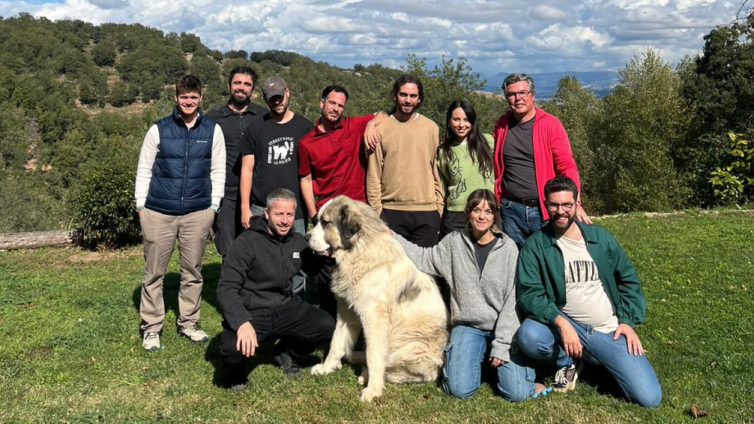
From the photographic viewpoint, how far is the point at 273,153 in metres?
5.29

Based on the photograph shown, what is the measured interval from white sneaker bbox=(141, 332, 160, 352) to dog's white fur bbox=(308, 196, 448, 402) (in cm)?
223

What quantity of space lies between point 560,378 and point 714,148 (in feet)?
84.1

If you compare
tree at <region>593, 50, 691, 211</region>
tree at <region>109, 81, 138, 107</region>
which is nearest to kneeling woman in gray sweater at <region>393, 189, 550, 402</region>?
tree at <region>593, 50, 691, 211</region>

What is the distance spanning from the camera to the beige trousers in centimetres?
523

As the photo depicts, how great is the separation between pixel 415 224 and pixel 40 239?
29.1 feet

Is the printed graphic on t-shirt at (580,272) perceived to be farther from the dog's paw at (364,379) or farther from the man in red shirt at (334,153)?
the man in red shirt at (334,153)

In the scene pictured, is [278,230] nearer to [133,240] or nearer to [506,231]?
[506,231]

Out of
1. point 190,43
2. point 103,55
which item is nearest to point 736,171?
point 103,55

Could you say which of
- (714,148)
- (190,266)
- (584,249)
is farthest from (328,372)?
(714,148)

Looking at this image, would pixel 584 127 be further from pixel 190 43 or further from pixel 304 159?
pixel 190 43

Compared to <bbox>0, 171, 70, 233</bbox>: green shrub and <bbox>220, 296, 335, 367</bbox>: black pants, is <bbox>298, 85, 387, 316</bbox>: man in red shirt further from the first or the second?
<bbox>0, 171, 70, 233</bbox>: green shrub

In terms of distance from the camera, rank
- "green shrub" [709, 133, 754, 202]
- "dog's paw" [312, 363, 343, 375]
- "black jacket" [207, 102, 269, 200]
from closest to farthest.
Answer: "dog's paw" [312, 363, 343, 375], "black jacket" [207, 102, 269, 200], "green shrub" [709, 133, 754, 202]

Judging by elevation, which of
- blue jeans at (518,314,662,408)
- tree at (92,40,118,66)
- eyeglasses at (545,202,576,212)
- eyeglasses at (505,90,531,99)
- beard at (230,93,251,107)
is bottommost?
blue jeans at (518,314,662,408)

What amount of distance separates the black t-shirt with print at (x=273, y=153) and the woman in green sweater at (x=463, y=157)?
1.53 metres
